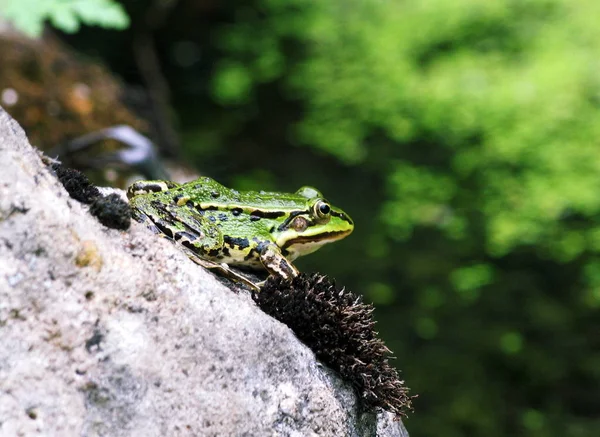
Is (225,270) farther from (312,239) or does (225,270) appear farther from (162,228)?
(312,239)

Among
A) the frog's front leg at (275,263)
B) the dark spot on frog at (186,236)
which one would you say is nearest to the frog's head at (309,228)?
the frog's front leg at (275,263)

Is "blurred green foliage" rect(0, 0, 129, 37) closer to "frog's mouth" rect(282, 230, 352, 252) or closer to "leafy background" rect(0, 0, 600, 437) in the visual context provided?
"frog's mouth" rect(282, 230, 352, 252)

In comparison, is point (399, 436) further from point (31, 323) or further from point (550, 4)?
point (550, 4)

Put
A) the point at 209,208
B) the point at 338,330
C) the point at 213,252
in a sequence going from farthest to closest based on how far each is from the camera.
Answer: the point at 209,208 → the point at 213,252 → the point at 338,330

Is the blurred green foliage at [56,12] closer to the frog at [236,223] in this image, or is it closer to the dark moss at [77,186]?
the frog at [236,223]

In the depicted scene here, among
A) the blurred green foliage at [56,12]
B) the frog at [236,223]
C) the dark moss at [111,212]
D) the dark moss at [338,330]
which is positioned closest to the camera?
the dark moss at [111,212]

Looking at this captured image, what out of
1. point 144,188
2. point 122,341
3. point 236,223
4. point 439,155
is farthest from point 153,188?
point 439,155

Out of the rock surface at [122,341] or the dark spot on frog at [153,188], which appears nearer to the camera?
the rock surface at [122,341]
